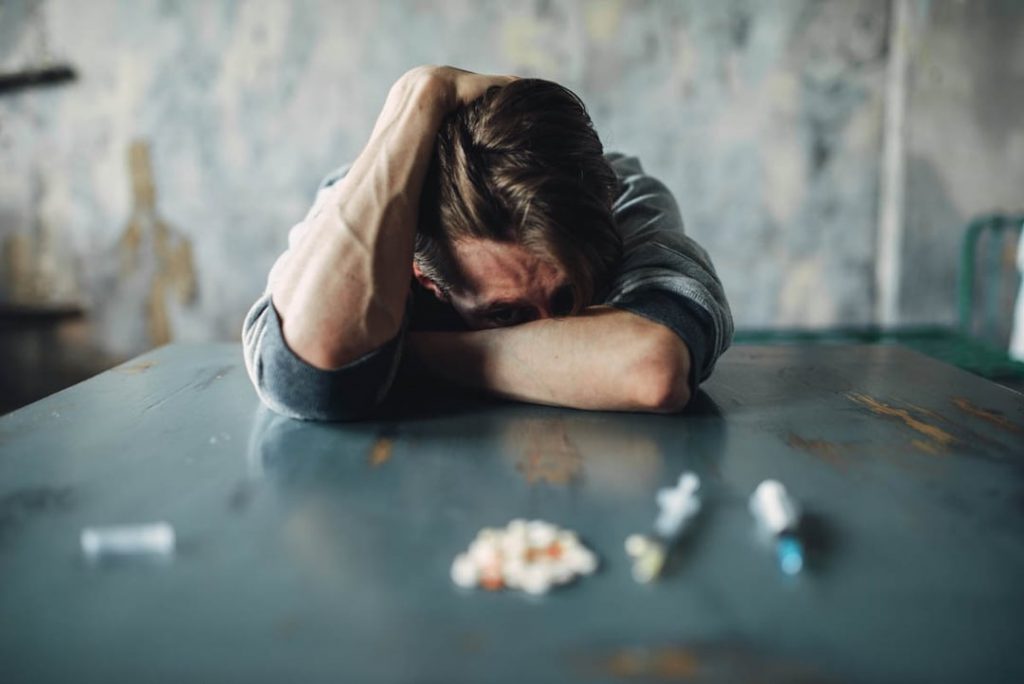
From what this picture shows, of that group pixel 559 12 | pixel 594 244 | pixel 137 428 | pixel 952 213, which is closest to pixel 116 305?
pixel 559 12

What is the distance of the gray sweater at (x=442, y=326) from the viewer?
96 centimetres

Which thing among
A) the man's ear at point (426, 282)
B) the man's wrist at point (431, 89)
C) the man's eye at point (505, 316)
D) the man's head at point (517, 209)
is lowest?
the man's eye at point (505, 316)

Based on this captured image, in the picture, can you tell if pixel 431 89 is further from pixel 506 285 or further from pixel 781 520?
pixel 781 520

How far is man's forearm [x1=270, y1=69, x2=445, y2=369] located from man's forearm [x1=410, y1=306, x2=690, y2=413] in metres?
0.14

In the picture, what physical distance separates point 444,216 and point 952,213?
3076 millimetres

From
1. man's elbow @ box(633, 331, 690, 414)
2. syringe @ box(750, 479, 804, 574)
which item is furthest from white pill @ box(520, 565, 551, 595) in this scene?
man's elbow @ box(633, 331, 690, 414)

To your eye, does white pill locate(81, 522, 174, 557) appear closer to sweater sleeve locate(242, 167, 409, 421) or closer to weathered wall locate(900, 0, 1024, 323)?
sweater sleeve locate(242, 167, 409, 421)

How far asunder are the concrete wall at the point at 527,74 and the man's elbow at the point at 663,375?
2.52 metres

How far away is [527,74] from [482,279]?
2.56 meters

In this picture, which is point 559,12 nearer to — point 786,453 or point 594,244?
point 594,244

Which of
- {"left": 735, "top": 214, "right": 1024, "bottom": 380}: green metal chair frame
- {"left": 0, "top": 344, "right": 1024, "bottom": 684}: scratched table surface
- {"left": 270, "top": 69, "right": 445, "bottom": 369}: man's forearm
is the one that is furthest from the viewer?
{"left": 735, "top": 214, "right": 1024, "bottom": 380}: green metal chair frame

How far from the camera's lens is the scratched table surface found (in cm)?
46

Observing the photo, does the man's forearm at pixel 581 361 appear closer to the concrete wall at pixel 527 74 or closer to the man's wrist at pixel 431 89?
the man's wrist at pixel 431 89

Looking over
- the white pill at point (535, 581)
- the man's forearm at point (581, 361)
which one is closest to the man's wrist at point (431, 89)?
the man's forearm at point (581, 361)
